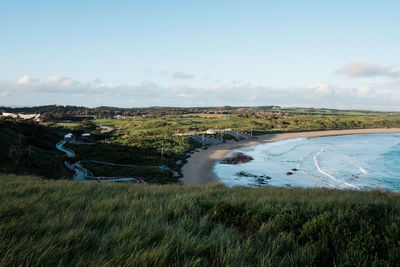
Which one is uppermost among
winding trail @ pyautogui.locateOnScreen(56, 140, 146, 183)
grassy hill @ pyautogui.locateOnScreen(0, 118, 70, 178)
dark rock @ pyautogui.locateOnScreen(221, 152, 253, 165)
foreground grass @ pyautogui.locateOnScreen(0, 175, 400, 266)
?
foreground grass @ pyautogui.locateOnScreen(0, 175, 400, 266)

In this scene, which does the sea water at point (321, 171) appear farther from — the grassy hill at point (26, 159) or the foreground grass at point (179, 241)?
the foreground grass at point (179, 241)

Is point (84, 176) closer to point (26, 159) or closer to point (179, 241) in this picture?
point (26, 159)

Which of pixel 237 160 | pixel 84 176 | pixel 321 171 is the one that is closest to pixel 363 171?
pixel 321 171

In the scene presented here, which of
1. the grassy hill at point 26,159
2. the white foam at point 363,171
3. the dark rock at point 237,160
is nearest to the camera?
the grassy hill at point 26,159

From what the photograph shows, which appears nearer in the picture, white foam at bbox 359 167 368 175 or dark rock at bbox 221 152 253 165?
white foam at bbox 359 167 368 175

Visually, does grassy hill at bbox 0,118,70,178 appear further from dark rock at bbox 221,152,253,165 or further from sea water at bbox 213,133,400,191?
dark rock at bbox 221,152,253,165

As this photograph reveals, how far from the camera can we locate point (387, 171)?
4306 centimetres

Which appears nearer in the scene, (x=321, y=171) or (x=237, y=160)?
(x=321, y=171)

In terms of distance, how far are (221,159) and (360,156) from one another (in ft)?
114

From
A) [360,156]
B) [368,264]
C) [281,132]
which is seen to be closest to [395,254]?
[368,264]

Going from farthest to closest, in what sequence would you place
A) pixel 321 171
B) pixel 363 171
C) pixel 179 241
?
pixel 321 171 → pixel 363 171 → pixel 179 241

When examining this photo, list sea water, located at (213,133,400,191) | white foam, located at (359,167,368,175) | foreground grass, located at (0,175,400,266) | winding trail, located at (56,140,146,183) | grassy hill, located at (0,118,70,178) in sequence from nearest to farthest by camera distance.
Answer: foreground grass, located at (0,175,400,266) → grassy hill, located at (0,118,70,178) → winding trail, located at (56,140,146,183) → sea water, located at (213,133,400,191) → white foam, located at (359,167,368,175)

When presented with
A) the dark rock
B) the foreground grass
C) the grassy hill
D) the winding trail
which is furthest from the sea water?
the foreground grass

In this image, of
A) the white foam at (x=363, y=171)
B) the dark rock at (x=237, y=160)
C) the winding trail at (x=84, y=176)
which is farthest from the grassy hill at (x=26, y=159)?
the white foam at (x=363, y=171)
